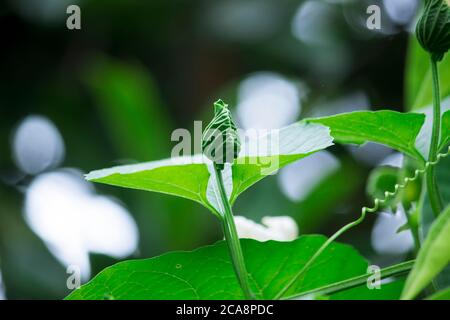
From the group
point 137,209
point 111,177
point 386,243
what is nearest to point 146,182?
point 111,177

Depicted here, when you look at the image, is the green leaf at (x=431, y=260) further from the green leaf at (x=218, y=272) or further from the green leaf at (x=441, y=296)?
the green leaf at (x=218, y=272)

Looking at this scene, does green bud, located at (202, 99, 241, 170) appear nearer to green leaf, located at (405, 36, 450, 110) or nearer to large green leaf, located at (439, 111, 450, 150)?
large green leaf, located at (439, 111, 450, 150)

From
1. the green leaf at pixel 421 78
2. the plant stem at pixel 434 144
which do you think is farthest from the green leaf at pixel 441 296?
the green leaf at pixel 421 78

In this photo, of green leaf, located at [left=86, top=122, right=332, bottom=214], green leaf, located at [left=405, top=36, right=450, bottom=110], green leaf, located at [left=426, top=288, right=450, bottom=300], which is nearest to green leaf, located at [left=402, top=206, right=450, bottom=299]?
green leaf, located at [left=426, top=288, right=450, bottom=300]

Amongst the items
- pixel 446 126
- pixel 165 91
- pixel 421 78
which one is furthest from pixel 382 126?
pixel 165 91

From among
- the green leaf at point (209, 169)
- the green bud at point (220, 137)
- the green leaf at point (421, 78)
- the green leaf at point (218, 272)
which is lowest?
the green leaf at point (218, 272)
